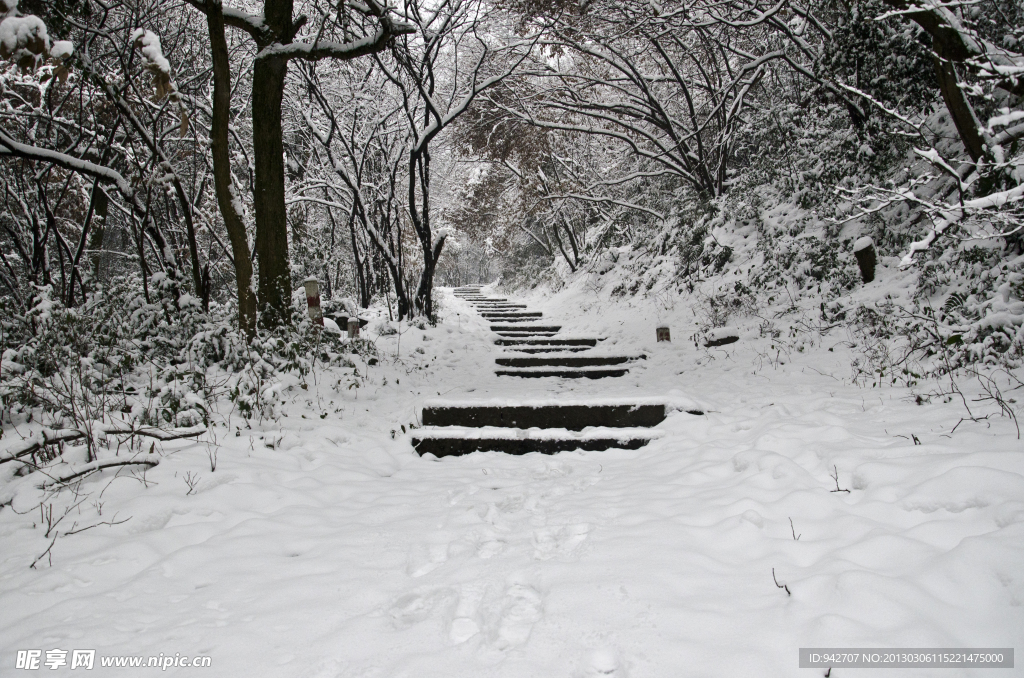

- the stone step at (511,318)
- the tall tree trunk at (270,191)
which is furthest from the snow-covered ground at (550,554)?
the stone step at (511,318)

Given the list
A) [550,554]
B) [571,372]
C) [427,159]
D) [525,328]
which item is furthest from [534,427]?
[427,159]

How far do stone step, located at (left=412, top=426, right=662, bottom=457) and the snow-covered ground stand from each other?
197mm

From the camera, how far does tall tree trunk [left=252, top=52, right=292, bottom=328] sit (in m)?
5.41

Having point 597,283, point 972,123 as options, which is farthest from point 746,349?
point 597,283

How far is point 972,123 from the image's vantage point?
423 centimetres

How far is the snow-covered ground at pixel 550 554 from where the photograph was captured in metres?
1.53

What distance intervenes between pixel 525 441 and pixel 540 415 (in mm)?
591

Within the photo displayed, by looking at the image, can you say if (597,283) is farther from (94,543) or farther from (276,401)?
(94,543)

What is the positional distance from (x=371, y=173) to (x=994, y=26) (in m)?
11.8

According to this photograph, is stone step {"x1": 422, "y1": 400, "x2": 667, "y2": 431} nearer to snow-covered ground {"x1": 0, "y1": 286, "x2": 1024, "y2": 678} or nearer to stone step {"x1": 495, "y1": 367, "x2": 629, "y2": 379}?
snow-covered ground {"x1": 0, "y1": 286, "x2": 1024, "y2": 678}

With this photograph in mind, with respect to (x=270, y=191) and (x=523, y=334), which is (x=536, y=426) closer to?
(x=270, y=191)

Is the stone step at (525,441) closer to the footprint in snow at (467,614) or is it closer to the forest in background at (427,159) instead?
the forest in background at (427,159)

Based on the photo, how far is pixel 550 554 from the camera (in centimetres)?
223

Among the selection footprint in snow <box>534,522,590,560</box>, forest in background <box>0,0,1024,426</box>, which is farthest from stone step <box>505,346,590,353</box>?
footprint in snow <box>534,522,590,560</box>
